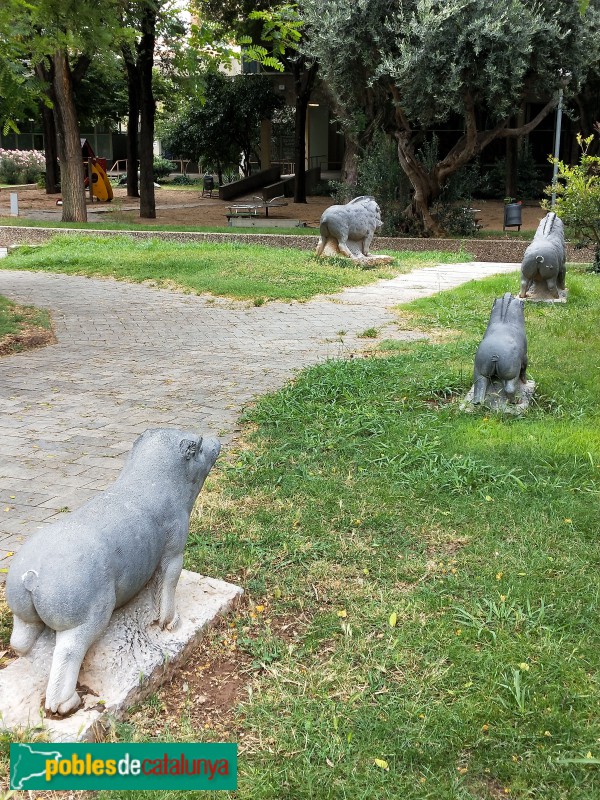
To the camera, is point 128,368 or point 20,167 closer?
point 128,368

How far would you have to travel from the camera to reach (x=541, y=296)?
10617 millimetres

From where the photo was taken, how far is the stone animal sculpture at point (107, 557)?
8.37ft

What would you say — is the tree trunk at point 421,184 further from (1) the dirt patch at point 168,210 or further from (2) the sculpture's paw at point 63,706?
(2) the sculpture's paw at point 63,706

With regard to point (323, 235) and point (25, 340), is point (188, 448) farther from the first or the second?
point (323, 235)

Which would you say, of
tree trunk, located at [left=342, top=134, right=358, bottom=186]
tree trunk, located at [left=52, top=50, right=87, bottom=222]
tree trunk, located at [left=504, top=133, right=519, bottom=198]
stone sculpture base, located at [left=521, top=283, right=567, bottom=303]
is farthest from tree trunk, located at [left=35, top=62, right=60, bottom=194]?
stone sculpture base, located at [left=521, top=283, right=567, bottom=303]

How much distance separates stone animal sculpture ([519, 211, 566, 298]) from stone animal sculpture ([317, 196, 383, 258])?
4185 millimetres

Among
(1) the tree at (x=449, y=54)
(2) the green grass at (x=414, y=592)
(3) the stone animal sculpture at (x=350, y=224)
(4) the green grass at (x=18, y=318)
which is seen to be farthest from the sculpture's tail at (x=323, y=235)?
(2) the green grass at (x=414, y=592)

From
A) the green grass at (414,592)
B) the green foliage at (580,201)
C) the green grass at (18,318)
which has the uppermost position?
the green foliage at (580,201)

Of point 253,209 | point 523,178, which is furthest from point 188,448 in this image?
point 523,178

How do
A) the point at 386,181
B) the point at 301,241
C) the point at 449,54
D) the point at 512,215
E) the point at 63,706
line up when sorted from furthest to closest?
the point at 386,181 < the point at 512,215 < the point at 301,241 < the point at 449,54 < the point at 63,706

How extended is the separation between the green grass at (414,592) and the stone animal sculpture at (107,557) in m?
0.38

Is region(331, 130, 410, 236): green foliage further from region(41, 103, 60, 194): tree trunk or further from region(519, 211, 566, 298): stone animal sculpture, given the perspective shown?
region(41, 103, 60, 194): tree trunk

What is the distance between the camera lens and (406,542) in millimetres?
3980

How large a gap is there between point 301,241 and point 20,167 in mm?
25568
